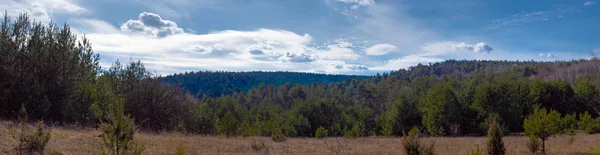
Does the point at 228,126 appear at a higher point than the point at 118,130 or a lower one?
lower

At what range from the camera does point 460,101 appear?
1741 inches

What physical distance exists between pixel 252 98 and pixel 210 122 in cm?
7137

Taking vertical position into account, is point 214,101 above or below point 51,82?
below

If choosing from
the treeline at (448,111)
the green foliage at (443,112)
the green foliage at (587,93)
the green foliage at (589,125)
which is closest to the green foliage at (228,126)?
the treeline at (448,111)

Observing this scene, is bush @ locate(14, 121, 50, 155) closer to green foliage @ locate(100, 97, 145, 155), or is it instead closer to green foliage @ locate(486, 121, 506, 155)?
green foliage @ locate(100, 97, 145, 155)

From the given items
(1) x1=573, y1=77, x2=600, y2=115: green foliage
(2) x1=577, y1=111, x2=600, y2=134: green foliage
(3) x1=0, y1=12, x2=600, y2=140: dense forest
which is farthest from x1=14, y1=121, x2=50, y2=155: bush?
(1) x1=573, y1=77, x2=600, y2=115: green foliage

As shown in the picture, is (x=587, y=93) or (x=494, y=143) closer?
(x=494, y=143)

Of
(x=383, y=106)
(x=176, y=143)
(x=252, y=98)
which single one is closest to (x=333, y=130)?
(x=176, y=143)

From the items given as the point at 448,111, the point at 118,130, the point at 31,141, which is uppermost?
the point at 118,130

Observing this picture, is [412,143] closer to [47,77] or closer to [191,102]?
[47,77]

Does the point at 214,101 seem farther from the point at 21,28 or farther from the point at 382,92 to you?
the point at 382,92

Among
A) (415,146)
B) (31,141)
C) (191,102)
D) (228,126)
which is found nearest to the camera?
(31,141)

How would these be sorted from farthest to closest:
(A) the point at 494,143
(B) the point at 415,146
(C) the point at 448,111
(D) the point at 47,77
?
(C) the point at 448,111
(D) the point at 47,77
(A) the point at 494,143
(B) the point at 415,146

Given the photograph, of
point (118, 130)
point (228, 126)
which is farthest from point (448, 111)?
point (118, 130)
